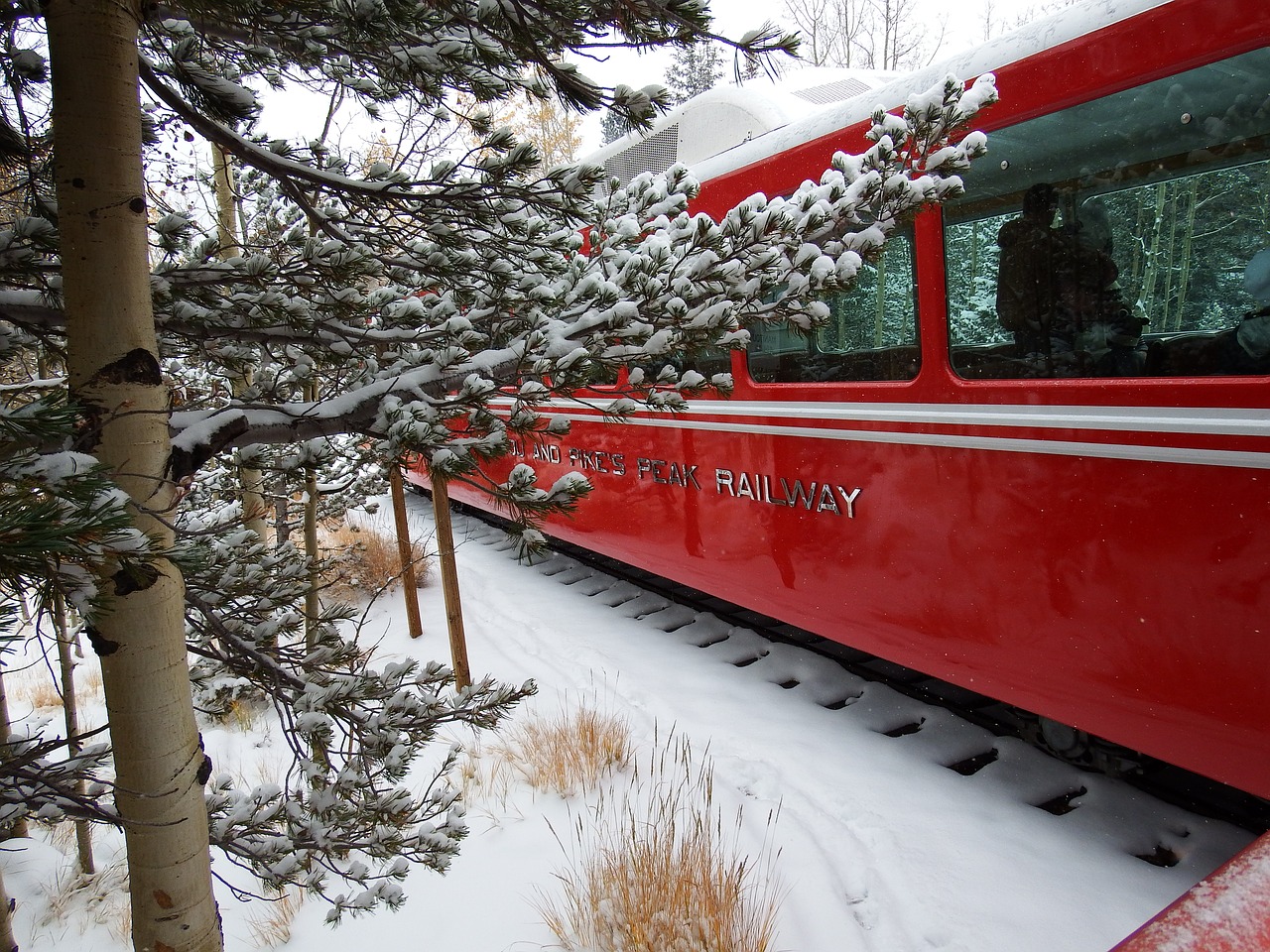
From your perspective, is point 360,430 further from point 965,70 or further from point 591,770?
→ point 965,70

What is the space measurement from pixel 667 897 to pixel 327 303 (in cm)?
201

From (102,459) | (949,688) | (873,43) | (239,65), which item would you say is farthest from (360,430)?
(873,43)

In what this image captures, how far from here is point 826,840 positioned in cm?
290

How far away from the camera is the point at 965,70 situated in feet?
10.0

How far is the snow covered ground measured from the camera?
2521mm

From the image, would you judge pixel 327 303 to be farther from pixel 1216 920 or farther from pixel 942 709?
pixel 942 709

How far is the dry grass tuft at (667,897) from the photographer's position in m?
2.34

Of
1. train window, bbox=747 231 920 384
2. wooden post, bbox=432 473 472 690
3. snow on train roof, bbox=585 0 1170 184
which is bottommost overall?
wooden post, bbox=432 473 472 690

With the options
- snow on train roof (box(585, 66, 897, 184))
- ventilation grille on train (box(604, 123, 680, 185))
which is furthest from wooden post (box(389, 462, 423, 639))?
ventilation grille on train (box(604, 123, 680, 185))

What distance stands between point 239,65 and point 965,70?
102 inches

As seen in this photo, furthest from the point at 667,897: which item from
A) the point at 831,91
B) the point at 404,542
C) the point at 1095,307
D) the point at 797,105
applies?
the point at 831,91

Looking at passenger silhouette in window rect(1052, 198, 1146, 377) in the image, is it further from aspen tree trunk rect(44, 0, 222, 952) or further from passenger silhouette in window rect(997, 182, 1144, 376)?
aspen tree trunk rect(44, 0, 222, 952)

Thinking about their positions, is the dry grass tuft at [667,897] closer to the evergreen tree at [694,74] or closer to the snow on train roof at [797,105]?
the snow on train roof at [797,105]

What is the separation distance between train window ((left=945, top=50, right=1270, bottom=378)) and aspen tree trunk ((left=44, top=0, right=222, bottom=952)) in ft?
8.90
